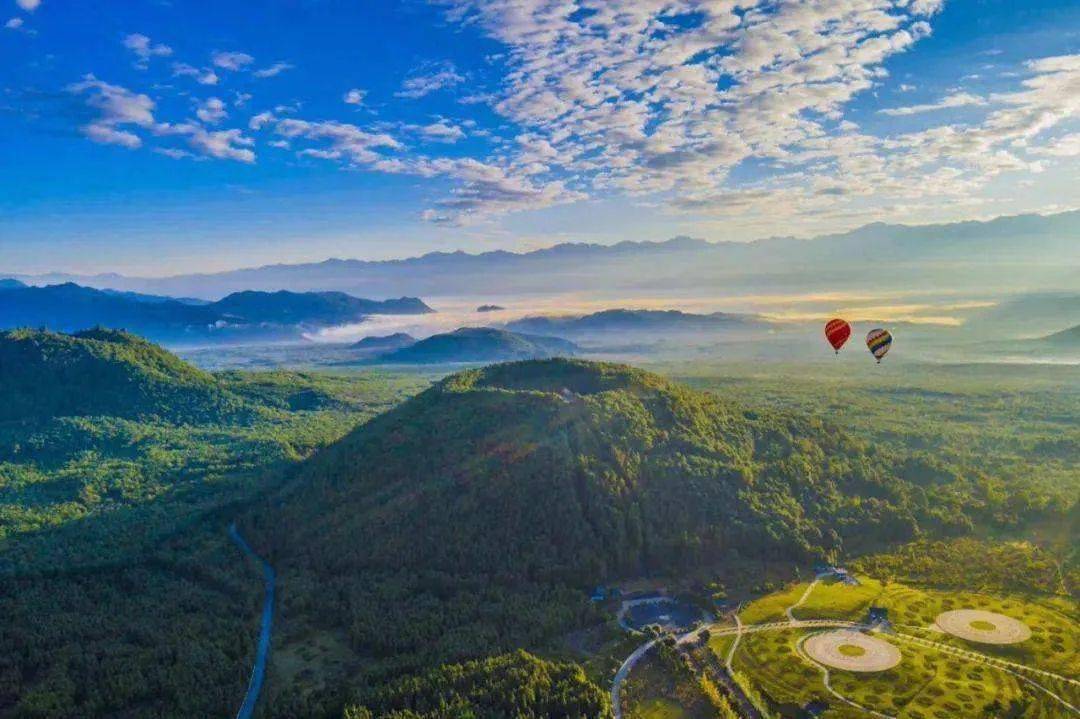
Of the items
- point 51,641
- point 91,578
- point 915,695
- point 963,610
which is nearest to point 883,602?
point 963,610

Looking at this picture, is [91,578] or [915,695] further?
[91,578]

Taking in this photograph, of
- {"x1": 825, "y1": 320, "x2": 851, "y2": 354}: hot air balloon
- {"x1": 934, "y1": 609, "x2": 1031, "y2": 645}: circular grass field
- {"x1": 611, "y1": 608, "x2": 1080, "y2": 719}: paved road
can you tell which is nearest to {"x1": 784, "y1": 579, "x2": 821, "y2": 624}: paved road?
{"x1": 611, "y1": 608, "x2": 1080, "y2": 719}: paved road

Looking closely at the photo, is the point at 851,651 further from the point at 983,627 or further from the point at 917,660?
the point at 983,627

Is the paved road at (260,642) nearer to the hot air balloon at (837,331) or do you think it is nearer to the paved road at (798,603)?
the paved road at (798,603)

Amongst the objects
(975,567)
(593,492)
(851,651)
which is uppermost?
(593,492)

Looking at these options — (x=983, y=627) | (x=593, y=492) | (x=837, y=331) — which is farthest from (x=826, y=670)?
(x=837, y=331)

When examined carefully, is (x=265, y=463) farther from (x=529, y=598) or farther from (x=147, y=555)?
Result: (x=529, y=598)

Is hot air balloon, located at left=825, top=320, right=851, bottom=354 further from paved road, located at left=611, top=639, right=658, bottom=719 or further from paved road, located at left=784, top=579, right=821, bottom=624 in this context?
paved road, located at left=611, top=639, right=658, bottom=719
